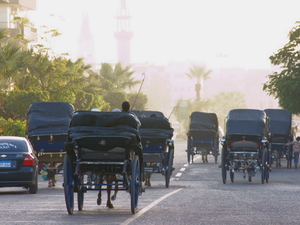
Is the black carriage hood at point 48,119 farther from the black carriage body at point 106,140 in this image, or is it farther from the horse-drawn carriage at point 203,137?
the horse-drawn carriage at point 203,137

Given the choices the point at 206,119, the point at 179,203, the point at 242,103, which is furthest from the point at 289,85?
the point at 242,103

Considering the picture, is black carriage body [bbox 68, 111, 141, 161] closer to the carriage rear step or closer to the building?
the carriage rear step

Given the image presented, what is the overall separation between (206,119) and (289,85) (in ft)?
23.5

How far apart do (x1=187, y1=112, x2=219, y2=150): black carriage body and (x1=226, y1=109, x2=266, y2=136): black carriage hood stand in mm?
10586

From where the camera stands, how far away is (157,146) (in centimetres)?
2025

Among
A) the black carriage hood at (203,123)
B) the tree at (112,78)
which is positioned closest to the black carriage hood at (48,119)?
the black carriage hood at (203,123)

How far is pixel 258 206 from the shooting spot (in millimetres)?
13930

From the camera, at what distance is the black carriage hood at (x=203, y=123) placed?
3778 cm

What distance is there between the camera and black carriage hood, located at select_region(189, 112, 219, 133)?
3778 cm

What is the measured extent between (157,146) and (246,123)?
520cm

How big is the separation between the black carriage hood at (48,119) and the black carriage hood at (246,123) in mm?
5244

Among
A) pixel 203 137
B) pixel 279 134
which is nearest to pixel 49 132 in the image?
pixel 203 137

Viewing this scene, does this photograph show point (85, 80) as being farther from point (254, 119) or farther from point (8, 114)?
point (254, 119)

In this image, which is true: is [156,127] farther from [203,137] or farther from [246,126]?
[203,137]
